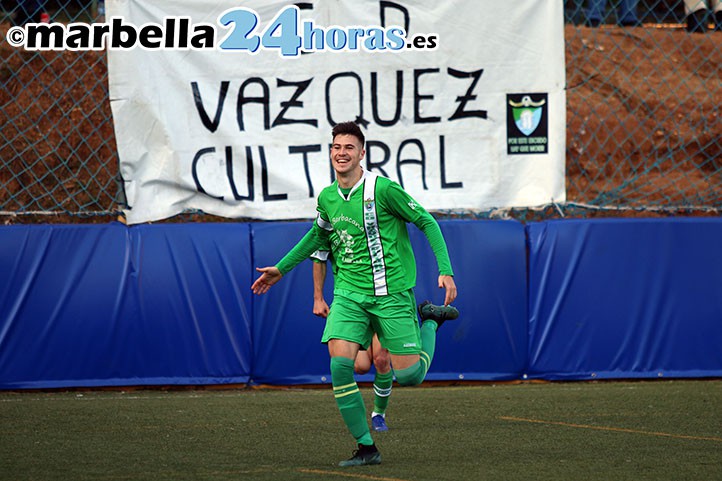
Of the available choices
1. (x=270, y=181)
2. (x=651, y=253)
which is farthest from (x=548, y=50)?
(x=270, y=181)

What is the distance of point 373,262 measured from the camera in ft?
22.0

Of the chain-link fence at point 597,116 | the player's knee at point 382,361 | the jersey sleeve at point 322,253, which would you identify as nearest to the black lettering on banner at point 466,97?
the chain-link fence at point 597,116

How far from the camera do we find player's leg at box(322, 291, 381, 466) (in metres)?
6.12

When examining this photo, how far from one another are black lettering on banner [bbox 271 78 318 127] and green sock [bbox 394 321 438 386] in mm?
4148

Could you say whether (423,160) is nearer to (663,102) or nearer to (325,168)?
(325,168)

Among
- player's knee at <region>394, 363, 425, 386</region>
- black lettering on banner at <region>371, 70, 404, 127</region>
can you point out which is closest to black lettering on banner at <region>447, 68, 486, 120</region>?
black lettering on banner at <region>371, 70, 404, 127</region>

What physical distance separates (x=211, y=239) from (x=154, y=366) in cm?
124

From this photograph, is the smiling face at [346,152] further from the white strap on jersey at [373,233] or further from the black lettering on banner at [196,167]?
the black lettering on banner at [196,167]

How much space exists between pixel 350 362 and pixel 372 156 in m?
4.58

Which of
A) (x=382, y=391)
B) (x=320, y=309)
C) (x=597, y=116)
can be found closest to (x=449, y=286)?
(x=320, y=309)

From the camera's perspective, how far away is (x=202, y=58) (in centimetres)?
1049

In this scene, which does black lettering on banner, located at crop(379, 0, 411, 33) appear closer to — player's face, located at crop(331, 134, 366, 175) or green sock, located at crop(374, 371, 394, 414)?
green sock, located at crop(374, 371, 394, 414)

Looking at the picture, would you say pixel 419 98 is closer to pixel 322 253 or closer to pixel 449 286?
pixel 322 253

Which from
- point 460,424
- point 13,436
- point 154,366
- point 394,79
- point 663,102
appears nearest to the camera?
point 13,436
